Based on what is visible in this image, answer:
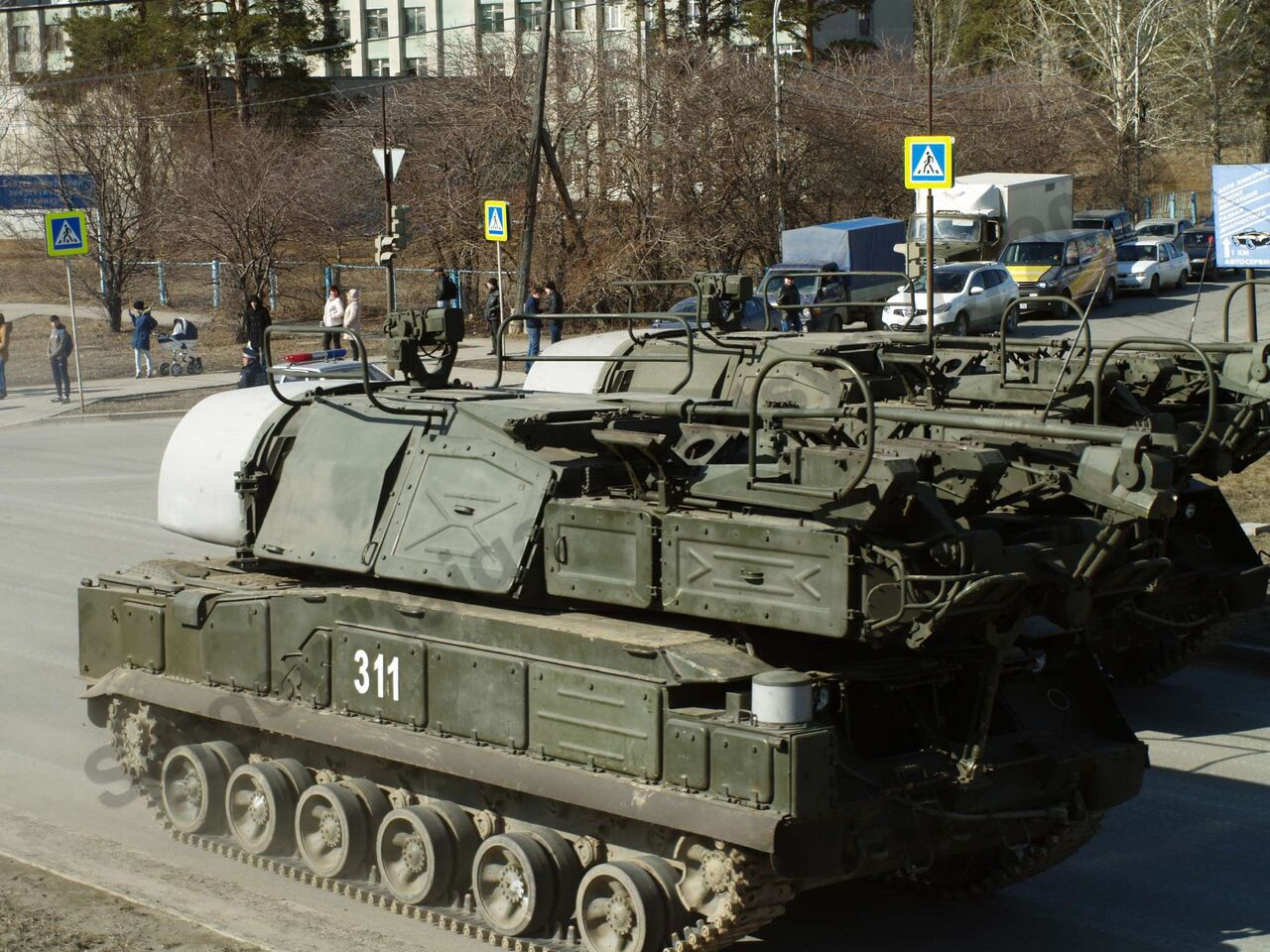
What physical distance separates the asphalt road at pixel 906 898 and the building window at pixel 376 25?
63.5 m

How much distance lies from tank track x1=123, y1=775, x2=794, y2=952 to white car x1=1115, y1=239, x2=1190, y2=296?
33622mm

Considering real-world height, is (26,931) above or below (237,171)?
below

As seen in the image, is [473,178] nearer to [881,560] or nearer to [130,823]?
[130,823]

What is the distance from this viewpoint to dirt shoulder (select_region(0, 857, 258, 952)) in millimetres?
7742

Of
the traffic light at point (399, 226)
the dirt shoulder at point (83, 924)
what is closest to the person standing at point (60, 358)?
the traffic light at point (399, 226)

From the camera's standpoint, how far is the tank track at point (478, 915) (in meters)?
7.05

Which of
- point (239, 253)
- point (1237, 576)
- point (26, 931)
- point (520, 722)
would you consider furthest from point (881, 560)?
point (239, 253)

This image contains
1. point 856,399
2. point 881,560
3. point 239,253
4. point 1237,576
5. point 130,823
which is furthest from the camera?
point 239,253

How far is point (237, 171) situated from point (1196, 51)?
34.7 meters

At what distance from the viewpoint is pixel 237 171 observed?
39375mm

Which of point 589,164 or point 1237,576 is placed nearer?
point 1237,576

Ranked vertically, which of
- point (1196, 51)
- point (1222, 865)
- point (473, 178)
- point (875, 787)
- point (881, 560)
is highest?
point (1196, 51)

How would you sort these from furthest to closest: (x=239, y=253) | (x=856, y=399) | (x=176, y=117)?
1. (x=176, y=117)
2. (x=239, y=253)
3. (x=856, y=399)

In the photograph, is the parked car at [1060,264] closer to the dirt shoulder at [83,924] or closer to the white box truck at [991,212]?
the white box truck at [991,212]
